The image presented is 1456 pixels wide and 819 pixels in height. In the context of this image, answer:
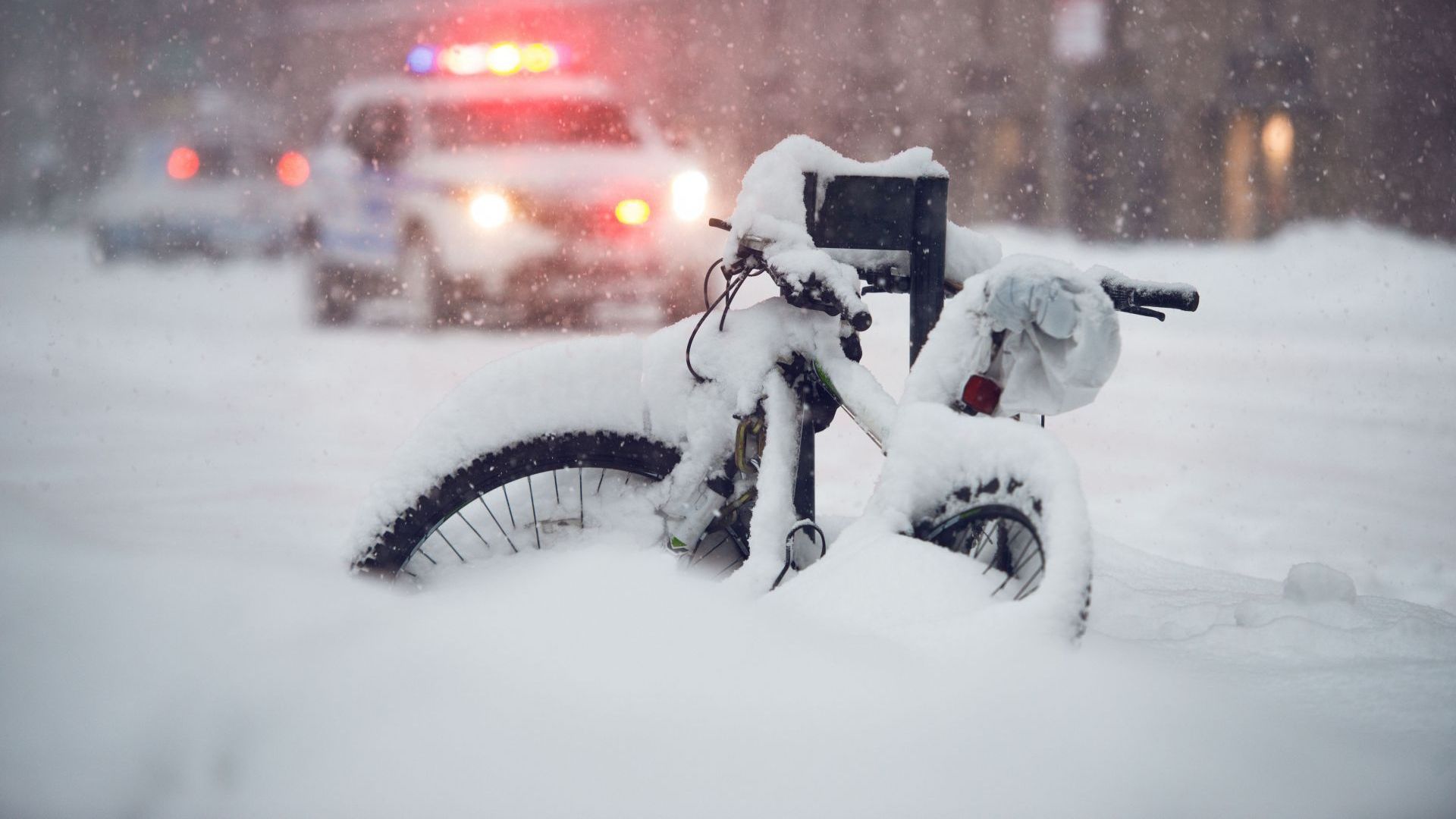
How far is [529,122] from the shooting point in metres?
7.53

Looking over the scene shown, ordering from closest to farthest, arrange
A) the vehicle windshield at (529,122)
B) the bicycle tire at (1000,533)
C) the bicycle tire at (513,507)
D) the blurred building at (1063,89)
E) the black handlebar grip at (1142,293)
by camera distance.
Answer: the bicycle tire at (1000,533)
the black handlebar grip at (1142,293)
the bicycle tire at (513,507)
the vehicle windshield at (529,122)
the blurred building at (1063,89)

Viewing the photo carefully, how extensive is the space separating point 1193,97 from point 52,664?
22.3m

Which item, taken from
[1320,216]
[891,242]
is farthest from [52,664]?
[1320,216]

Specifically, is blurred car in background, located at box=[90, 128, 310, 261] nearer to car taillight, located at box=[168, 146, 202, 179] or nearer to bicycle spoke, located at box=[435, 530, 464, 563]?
car taillight, located at box=[168, 146, 202, 179]

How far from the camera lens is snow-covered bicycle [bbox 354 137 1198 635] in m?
2.08

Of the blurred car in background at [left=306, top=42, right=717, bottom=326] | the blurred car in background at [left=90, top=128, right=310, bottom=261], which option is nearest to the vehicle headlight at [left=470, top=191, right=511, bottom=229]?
the blurred car in background at [left=306, top=42, right=717, bottom=326]

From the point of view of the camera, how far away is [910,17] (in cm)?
2491

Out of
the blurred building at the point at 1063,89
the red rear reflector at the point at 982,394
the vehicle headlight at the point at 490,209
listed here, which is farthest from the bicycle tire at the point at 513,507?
the blurred building at the point at 1063,89

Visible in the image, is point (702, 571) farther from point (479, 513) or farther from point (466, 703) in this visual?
point (466, 703)

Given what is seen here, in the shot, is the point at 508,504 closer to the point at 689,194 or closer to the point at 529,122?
the point at 689,194

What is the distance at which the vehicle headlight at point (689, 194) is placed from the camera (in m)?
7.06

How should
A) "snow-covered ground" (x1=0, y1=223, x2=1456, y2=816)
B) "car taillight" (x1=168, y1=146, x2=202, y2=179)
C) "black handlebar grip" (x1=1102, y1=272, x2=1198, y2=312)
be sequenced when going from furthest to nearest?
"car taillight" (x1=168, y1=146, x2=202, y2=179)
"black handlebar grip" (x1=1102, y1=272, x2=1198, y2=312)
"snow-covered ground" (x1=0, y1=223, x2=1456, y2=816)

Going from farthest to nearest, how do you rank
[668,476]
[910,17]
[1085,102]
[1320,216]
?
1. [910,17]
2. [1085,102]
3. [1320,216]
4. [668,476]

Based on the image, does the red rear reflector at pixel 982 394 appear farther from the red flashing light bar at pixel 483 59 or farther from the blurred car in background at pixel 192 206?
the blurred car in background at pixel 192 206
